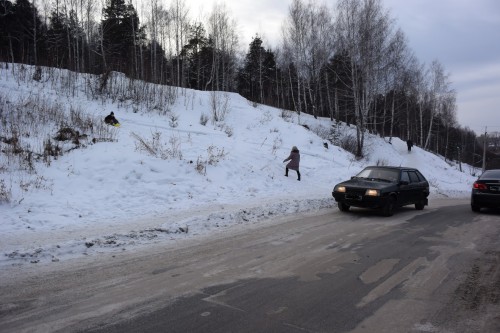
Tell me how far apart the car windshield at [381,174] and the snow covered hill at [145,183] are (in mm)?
1669

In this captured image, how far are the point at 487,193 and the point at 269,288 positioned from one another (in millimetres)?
11220

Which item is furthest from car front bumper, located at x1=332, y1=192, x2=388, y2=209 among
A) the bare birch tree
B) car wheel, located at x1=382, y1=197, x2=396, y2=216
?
the bare birch tree

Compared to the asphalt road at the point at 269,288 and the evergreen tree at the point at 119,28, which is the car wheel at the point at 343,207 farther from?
the evergreen tree at the point at 119,28

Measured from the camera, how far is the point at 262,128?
26.8 m

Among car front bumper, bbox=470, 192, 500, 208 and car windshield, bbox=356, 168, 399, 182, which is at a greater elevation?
car windshield, bbox=356, 168, 399, 182

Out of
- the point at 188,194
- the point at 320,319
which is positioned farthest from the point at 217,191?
the point at 320,319

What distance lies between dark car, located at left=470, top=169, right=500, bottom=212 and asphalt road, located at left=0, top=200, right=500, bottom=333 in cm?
567

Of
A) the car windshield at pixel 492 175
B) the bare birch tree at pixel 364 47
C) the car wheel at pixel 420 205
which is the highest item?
the bare birch tree at pixel 364 47

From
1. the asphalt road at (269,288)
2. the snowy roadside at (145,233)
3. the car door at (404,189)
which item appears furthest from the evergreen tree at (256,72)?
the asphalt road at (269,288)

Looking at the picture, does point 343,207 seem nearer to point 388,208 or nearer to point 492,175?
point 388,208

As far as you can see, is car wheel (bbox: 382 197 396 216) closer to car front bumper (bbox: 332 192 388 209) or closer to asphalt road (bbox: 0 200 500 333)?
car front bumper (bbox: 332 192 388 209)

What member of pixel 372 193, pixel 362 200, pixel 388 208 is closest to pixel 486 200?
pixel 388 208

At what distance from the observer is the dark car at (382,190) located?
11.7 m

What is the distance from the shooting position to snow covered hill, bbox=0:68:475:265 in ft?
26.5
